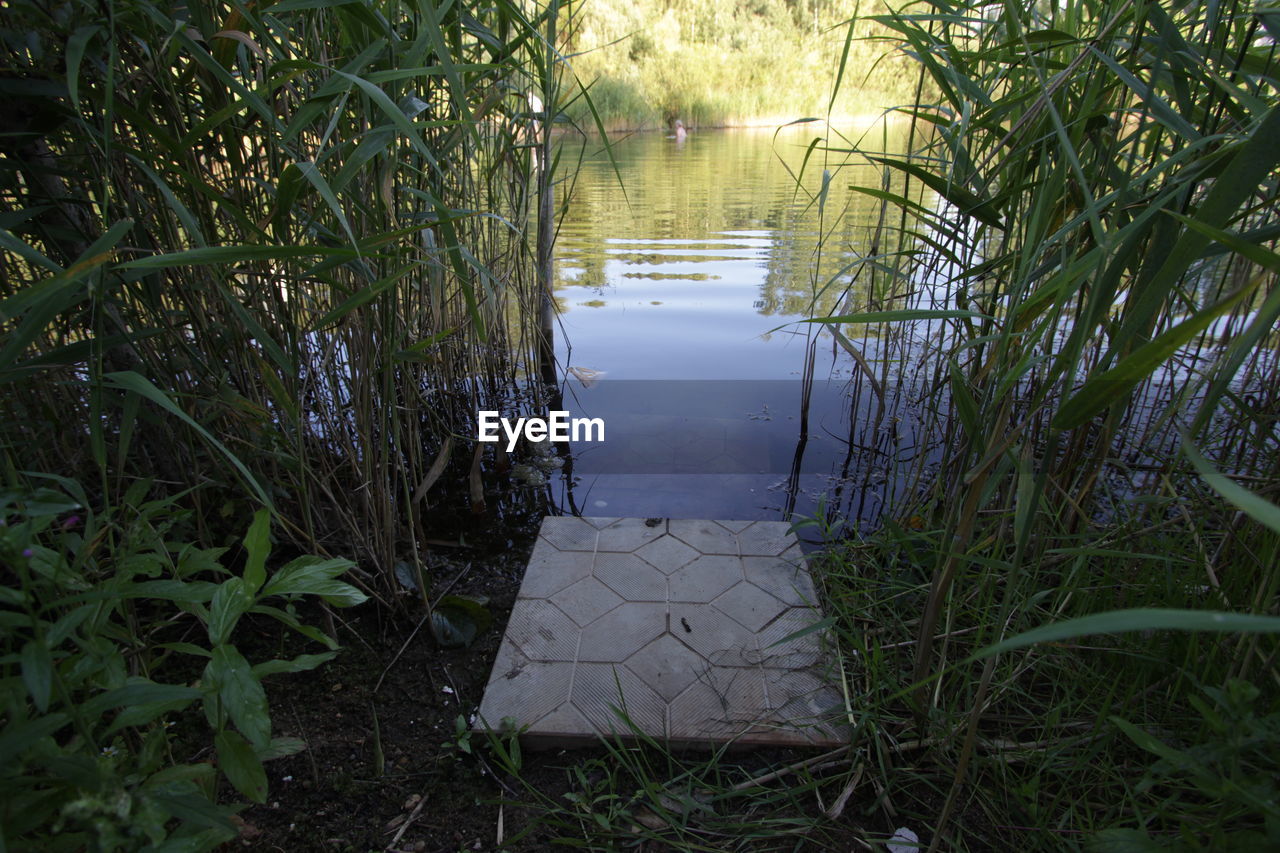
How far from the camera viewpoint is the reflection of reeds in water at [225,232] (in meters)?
1.11

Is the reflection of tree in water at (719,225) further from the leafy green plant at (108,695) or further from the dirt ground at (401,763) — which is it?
the leafy green plant at (108,695)

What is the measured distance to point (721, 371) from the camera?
387 centimetres

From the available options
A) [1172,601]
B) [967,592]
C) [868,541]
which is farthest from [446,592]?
[1172,601]

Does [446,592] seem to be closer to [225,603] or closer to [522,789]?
[522,789]

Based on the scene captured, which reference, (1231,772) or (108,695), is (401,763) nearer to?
(108,695)

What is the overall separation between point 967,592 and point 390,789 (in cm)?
139

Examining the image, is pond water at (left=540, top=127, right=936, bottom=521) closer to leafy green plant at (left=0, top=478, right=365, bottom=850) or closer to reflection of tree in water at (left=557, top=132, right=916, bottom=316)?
reflection of tree in water at (left=557, top=132, right=916, bottom=316)

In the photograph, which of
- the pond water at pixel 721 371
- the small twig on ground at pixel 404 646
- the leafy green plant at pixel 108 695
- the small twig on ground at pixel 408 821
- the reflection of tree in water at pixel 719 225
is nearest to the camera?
the leafy green plant at pixel 108 695

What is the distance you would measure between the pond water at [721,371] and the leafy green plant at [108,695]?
1.43 meters

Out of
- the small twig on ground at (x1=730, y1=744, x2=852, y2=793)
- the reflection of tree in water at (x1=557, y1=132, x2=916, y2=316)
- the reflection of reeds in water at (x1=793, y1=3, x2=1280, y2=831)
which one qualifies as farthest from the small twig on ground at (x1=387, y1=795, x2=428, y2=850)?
the reflection of tree in water at (x1=557, y1=132, x2=916, y2=316)

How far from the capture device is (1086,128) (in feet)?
4.57

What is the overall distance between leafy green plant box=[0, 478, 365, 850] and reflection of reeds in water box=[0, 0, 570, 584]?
18 centimetres

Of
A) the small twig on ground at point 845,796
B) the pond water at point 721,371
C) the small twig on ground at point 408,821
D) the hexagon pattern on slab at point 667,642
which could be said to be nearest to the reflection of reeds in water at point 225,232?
the hexagon pattern on slab at point 667,642

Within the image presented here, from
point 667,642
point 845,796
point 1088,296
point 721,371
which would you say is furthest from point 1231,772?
point 721,371
